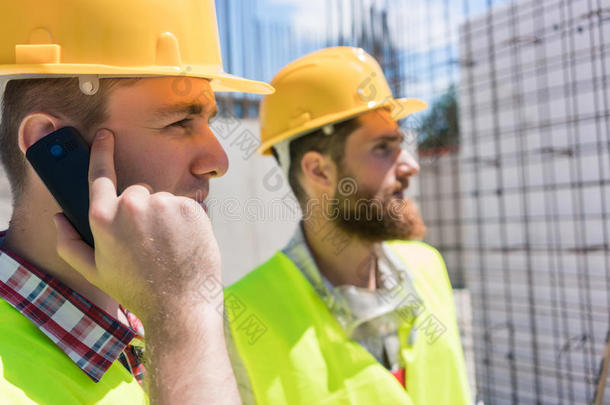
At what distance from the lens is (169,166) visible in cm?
127

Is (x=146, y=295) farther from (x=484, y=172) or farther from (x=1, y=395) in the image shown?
(x=484, y=172)

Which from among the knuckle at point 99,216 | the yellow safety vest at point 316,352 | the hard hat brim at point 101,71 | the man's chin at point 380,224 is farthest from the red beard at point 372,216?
A: the knuckle at point 99,216

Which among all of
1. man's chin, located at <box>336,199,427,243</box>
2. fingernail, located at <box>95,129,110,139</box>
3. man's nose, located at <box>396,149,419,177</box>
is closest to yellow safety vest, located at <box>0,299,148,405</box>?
fingernail, located at <box>95,129,110,139</box>

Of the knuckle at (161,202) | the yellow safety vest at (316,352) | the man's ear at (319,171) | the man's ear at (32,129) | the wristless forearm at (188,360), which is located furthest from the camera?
the man's ear at (319,171)

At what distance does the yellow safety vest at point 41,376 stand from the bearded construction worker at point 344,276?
3.55 feet

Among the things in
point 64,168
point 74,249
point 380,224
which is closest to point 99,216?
point 74,249

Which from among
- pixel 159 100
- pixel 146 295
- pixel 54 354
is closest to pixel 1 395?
pixel 54 354

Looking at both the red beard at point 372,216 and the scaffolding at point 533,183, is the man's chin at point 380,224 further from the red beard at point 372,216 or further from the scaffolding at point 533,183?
the scaffolding at point 533,183

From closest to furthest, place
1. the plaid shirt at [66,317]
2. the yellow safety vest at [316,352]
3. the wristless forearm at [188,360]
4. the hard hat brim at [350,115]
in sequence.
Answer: the wristless forearm at [188,360], the plaid shirt at [66,317], the yellow safety vest at [316,352], the hard hat brim at [350,115]

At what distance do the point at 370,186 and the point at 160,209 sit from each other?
6.20ft

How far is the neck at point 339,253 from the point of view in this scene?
A: 2.59 meters

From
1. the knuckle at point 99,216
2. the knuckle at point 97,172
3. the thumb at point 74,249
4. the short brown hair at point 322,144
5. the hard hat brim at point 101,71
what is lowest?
the thumb at point 74,249

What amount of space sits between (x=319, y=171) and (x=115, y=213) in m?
1.94

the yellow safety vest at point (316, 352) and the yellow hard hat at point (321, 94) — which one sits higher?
the yellow hard hat at point (321, 94)
